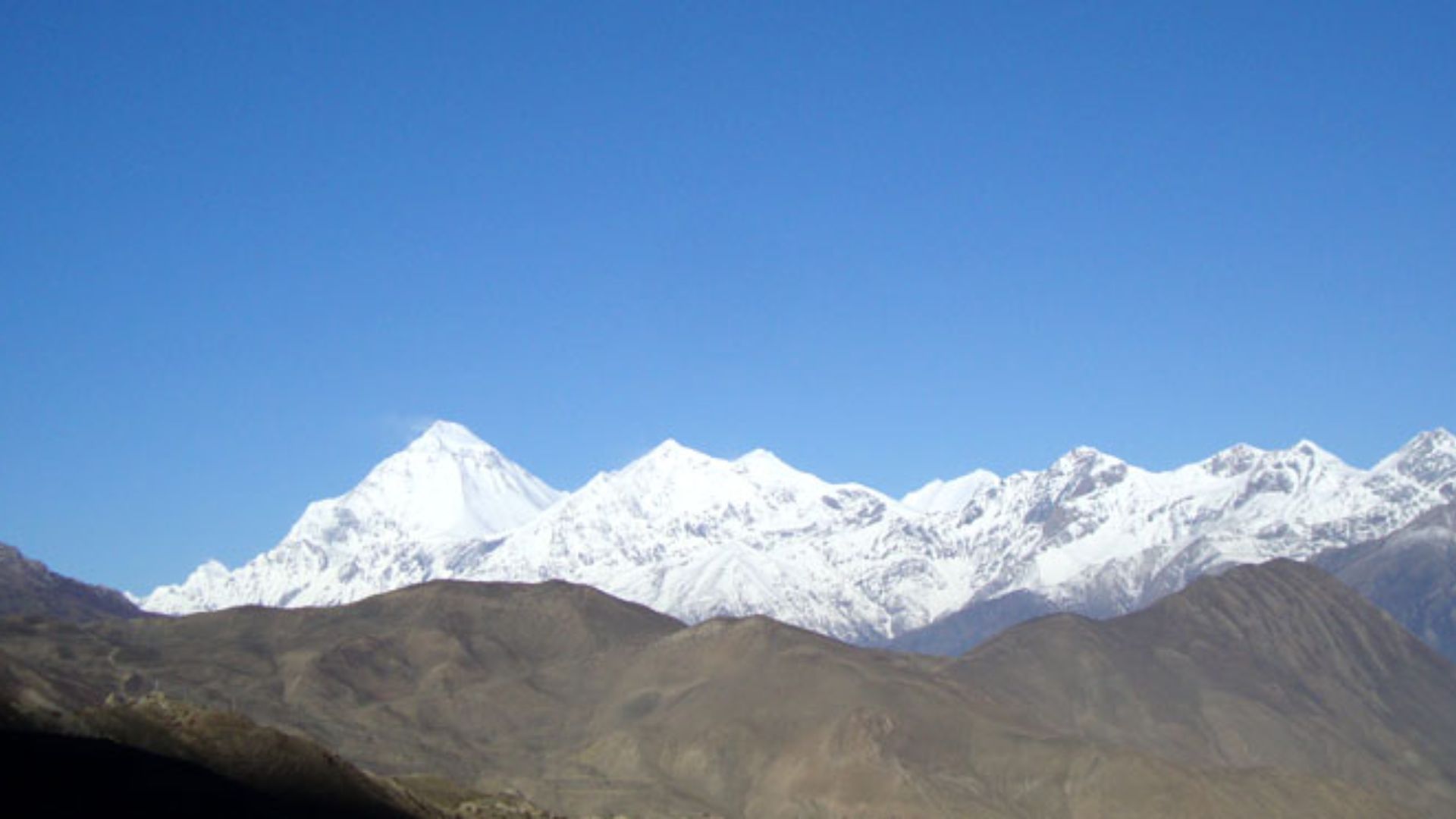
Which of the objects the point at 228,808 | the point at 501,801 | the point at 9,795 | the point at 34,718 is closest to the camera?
the point at 9,795

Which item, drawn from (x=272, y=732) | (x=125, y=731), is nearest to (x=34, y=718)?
(x=125, y=731)

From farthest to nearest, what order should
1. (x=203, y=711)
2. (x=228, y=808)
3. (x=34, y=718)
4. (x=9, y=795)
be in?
(x=203, y=711) → (x=34, y=718) → (x=228, y=808) → (x=9, y=795)

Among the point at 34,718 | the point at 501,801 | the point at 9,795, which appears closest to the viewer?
the point at 9,795

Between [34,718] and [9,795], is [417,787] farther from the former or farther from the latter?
[9,795]

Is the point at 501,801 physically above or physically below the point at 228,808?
above

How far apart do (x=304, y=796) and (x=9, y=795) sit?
2673 cm

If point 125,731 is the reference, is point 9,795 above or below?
below

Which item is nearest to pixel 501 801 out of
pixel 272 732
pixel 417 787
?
pixel 417 787

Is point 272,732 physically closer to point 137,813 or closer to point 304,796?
point 304,796

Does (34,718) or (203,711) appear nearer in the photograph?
Answer: (34,718)

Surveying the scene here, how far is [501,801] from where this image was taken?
165m

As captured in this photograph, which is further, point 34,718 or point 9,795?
point 34,718

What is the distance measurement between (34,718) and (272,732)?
→ 16.4m

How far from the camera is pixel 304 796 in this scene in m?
121
